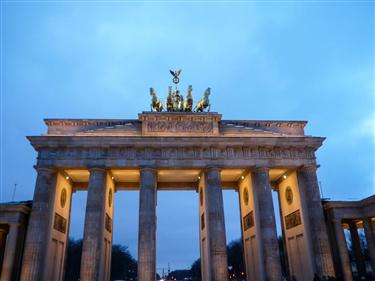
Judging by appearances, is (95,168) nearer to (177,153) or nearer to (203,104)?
(177,153)

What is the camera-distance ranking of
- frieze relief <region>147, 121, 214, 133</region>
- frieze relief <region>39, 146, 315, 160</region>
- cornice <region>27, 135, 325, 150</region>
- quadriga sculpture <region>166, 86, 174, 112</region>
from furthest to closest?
quadriga sculpture <region>166, 86, 174, 112</region> → frieze relief <region>147, 121, 214, 133</region> → frieze relief <region>39, 146, 315, 160</region> → cornice <region>27, 135, 325, 150</region>

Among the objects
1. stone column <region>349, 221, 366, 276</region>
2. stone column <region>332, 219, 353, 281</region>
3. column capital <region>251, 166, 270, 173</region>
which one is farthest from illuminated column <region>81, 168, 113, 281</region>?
stone column <region>349, 221, 366, 276</region>

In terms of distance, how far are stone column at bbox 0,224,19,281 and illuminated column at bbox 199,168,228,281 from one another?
16.1 m

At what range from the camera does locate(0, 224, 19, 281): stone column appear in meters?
25.4

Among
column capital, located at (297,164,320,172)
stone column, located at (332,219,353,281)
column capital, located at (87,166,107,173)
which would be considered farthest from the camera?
column capital, located at (297,164,320,172)

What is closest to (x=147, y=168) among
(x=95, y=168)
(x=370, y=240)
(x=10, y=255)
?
(x=95, y=168)

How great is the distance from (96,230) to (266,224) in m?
14.8

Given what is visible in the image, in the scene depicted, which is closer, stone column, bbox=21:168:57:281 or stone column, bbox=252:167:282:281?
stone column, bbox=21:168:57:281

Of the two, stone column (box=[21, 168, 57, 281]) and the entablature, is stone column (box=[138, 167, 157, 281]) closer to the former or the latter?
the entablature

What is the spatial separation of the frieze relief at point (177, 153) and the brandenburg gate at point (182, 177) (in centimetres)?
9

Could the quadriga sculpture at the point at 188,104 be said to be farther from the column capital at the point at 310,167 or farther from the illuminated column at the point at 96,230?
the column capital at the point at 310,167

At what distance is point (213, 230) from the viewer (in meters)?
27.7

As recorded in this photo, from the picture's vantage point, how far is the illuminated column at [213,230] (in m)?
26.6

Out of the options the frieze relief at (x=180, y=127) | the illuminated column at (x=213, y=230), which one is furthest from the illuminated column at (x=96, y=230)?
the illuminated column at (x=213, y=230)
